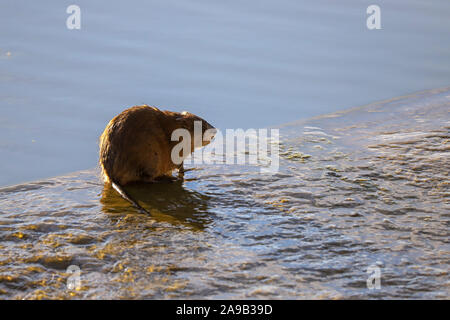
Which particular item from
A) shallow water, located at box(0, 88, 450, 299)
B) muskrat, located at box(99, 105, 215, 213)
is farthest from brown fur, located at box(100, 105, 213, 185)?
shallow water, located at box(0, 88, 450, 299)

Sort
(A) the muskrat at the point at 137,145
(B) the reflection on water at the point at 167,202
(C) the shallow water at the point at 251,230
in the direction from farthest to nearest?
(A) the muskrat at the point at 137,145 → (B) the reflection on water at the point at 167,202 → (C) the shallow water at the point at 251,230

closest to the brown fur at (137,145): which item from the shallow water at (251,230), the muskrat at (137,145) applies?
the muskrat at (137,145)

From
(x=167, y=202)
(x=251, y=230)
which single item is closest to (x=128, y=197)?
(x=167, y=202)

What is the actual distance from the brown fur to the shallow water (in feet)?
0.53

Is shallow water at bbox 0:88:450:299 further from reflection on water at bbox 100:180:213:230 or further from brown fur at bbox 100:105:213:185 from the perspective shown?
brown fur at bbox 100:105:213:185

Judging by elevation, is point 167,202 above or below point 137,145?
below

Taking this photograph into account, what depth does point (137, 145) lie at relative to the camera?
12.8 ft

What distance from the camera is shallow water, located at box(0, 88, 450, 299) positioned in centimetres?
278

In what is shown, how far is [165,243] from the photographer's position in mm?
3219

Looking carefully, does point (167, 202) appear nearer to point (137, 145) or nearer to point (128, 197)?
point (128, 197)

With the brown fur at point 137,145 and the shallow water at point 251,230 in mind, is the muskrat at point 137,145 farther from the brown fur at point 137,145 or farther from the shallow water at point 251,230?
the shallow water at point 251,230

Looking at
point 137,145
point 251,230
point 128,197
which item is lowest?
point 251,230

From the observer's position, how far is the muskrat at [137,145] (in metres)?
3.89
